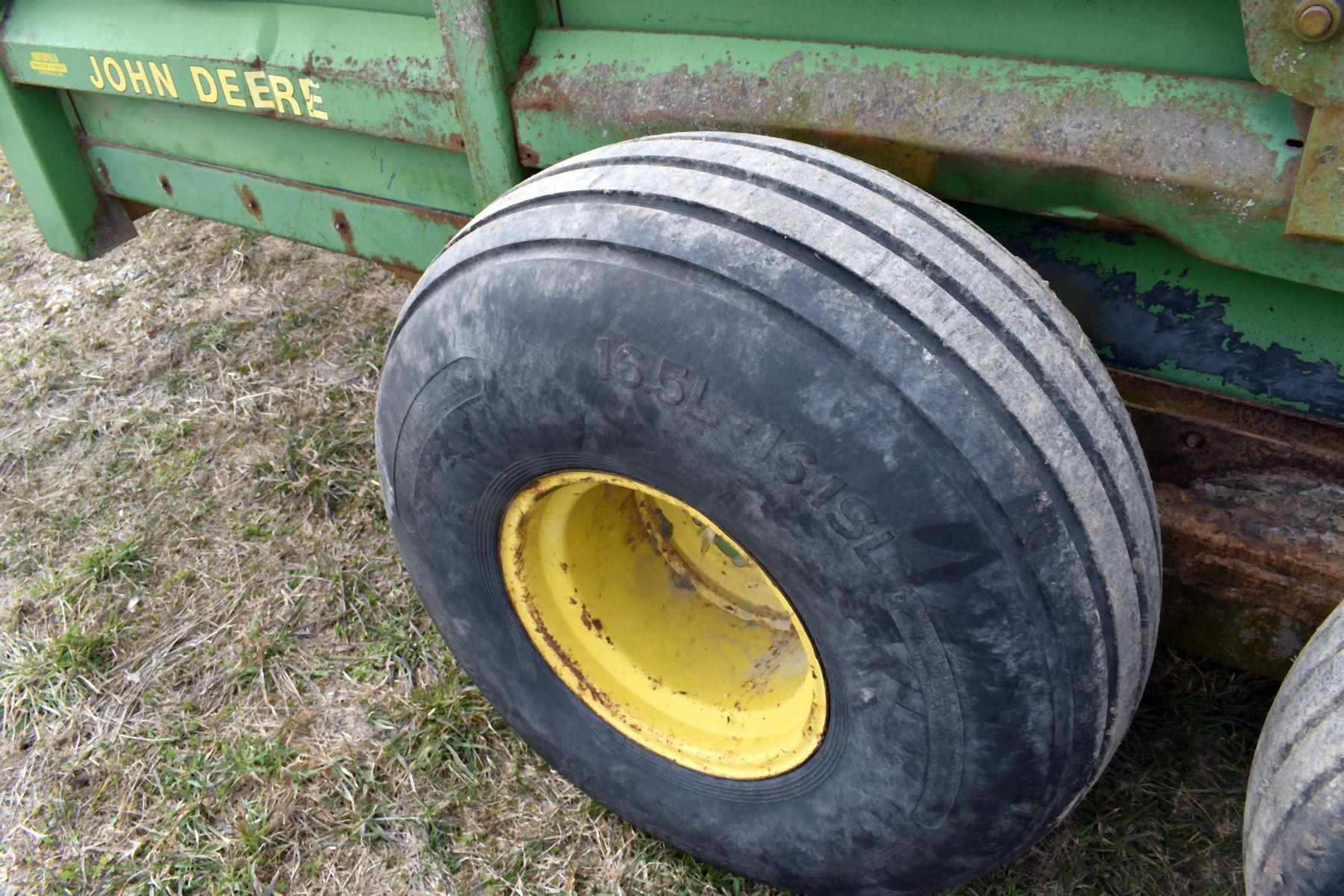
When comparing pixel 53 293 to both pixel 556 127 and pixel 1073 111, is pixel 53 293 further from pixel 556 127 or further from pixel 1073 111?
pixel 1073 111

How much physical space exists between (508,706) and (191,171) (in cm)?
177

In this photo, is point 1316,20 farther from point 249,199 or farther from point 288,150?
point 249,199

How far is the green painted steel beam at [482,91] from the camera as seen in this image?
177 cm

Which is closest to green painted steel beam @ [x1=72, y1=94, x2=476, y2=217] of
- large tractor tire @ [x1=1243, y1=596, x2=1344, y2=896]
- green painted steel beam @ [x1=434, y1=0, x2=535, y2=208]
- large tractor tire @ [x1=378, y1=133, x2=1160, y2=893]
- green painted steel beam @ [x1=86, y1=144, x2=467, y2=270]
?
green painted steel beam @ [x1=86, y1=144, x2=467, y2=270]

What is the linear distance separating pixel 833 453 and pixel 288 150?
6.00ft

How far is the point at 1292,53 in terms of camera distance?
3.67ft

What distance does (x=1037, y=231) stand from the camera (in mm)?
1528

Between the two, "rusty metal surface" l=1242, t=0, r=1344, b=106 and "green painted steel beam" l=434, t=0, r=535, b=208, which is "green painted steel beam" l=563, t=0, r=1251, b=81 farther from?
"green painted steel beam" l=434, t=0, r=535, b=208

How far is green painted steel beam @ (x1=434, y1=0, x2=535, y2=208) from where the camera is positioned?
1.77 m

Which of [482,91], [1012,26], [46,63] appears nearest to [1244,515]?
[1012,26]

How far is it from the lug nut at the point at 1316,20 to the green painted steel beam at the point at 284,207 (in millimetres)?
1582

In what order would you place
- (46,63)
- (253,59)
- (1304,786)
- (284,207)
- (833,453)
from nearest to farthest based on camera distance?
(1304,786), (833,453), (253,59), (284,207), (46,63)

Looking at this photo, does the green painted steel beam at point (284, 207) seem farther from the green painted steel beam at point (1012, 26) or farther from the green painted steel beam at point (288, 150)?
the green painted steel beam at point (1012, 26)

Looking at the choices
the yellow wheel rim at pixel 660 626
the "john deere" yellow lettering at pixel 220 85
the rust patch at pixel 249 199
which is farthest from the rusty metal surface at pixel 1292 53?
the rust patch at pixel 249 199
